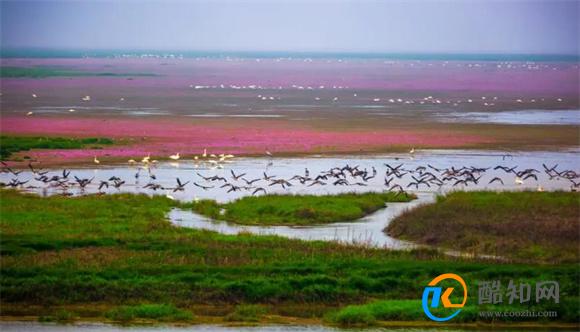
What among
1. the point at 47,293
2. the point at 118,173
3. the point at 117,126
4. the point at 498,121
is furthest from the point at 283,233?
the point at 498,121

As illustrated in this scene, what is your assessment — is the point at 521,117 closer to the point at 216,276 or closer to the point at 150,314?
the point at 216,276

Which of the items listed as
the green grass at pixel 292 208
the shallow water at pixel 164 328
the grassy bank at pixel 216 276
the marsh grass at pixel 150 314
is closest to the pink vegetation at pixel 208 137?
the green grass at pixel 292 208

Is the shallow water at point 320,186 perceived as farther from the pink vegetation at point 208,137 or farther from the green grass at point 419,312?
the green grass at point 419,312

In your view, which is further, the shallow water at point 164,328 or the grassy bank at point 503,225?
the grassy bank at point 503,225

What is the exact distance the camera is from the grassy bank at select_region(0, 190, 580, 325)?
19.7 meters

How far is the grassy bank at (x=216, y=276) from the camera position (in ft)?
64.6

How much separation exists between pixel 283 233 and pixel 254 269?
5.84m

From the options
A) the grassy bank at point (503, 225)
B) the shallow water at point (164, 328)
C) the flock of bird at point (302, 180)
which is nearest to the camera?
the shallow water at point (164, 328)

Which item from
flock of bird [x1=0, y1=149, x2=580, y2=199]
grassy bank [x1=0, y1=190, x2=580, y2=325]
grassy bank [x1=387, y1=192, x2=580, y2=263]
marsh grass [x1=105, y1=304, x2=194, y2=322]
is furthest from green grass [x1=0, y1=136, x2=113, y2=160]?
marsh grass [x1=105, y1=304, x2=194, y2=322]

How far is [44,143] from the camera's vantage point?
150 feet

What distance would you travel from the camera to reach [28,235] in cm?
2431

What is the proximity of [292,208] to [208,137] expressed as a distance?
22.1 meters

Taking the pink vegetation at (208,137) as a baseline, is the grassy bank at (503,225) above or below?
below

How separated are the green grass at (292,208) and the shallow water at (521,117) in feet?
105
